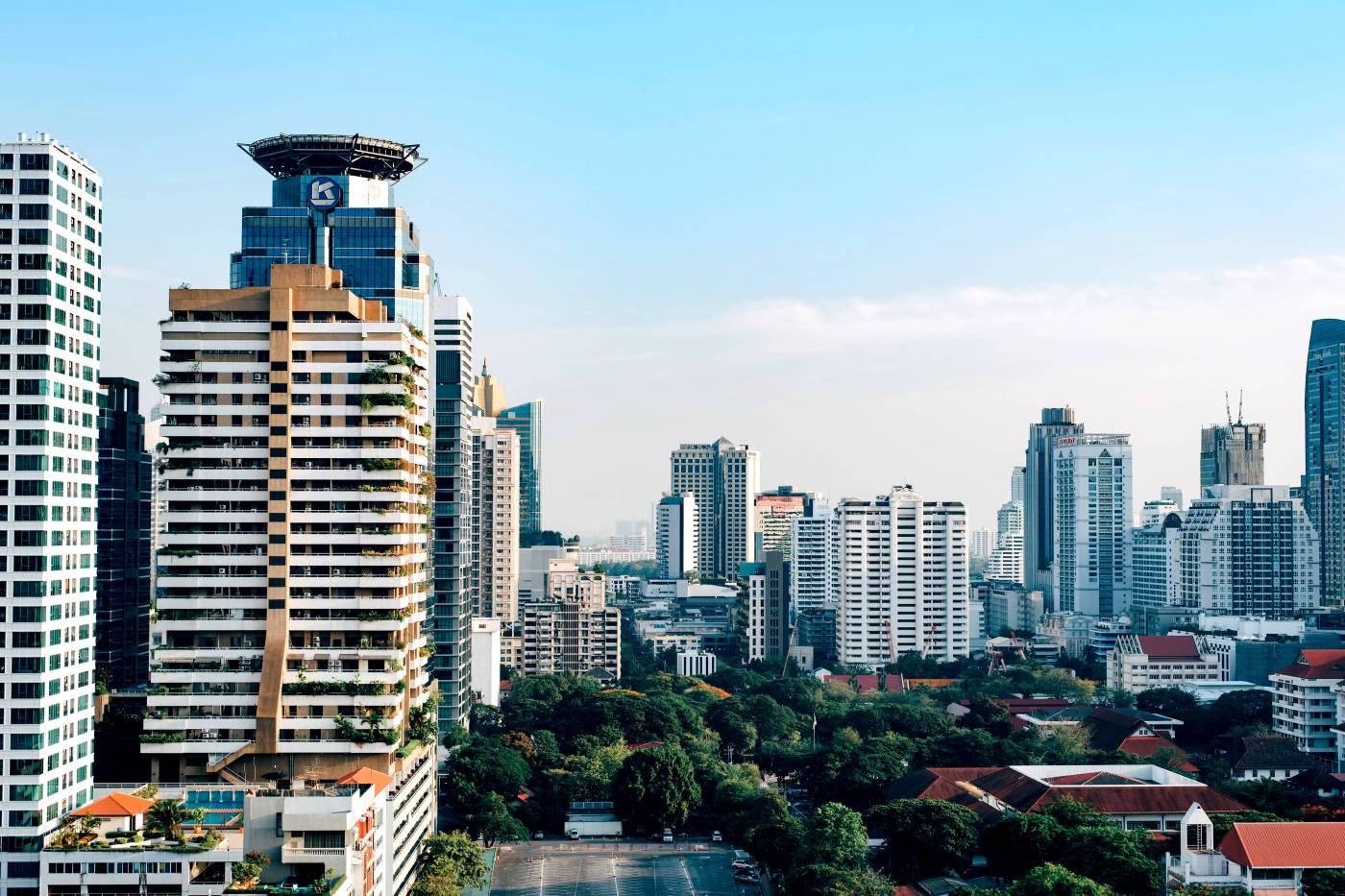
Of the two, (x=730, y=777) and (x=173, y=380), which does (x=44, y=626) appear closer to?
(x=173, y=380)

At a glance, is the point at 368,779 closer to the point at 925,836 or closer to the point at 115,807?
the point at 115,807

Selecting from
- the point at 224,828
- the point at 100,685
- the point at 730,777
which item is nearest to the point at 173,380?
the point at 100,685

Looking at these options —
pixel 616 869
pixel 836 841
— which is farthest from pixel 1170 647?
pixel 836 841

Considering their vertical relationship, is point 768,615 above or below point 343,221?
below

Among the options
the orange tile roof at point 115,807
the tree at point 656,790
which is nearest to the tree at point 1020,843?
the tree at point 656,790

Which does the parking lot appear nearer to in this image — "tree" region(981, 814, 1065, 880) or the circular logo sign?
"tree" region(981, 814, 1065, 880)

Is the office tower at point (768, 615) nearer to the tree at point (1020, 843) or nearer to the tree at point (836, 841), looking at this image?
the tree at point (1020, 843)
